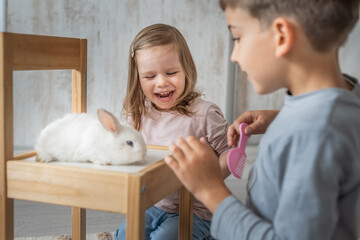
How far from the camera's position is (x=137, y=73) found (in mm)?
1356

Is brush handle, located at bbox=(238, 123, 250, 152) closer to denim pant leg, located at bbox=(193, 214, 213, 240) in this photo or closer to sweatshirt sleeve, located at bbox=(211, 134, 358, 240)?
sweatshirt sleeve, located at bbox=(211, 134, 358, 240)

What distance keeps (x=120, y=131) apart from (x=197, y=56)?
1.68 metres

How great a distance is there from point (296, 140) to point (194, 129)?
69 cm

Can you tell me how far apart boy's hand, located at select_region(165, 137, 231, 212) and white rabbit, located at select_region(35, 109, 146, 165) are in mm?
140

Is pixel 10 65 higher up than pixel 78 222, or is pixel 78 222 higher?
pixel 10 65

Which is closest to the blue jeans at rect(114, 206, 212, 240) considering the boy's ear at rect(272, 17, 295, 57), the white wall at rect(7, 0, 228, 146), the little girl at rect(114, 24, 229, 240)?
the little girl at rect(114, 24, 229, 240)

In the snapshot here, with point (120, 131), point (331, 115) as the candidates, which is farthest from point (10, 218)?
point (331, 115)

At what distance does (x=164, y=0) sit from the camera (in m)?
2.42

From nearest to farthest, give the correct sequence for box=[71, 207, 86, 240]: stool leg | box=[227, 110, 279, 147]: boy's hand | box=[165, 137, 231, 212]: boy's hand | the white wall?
1. box=[165, 137, 231, 212]: boy's hand
2. box=[227, 110, 279, 147]: boy's hand
3. box=[71, 207, 86, 240]: stool leg
4. the white wall

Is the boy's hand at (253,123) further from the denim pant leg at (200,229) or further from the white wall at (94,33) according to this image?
the white wall at (94,33)

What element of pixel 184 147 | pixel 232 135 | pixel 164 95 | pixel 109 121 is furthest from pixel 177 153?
pixel 164 95

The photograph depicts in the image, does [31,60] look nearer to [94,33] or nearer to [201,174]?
[201,174]

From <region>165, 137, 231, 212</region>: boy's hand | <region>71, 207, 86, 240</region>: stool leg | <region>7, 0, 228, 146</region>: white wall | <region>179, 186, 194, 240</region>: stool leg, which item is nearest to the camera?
<region>165, 137, 231, 212</region>: boy's hand

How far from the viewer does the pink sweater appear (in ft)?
4.35
